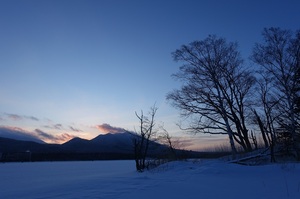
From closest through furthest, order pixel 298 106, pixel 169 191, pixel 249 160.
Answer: pixel 169 191, pixel 249 160, pixel 298 106

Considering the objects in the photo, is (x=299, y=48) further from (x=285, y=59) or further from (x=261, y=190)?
(x=261, y=190)

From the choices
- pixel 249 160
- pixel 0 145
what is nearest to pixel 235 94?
pixel 249 160

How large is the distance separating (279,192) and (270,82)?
16276mm

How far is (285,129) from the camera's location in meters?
21.0

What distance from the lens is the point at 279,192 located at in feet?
19.1

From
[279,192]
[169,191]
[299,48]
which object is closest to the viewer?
[279,192]

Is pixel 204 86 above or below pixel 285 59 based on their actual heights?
below

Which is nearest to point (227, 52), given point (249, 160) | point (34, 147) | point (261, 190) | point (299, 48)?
point (299, 48)

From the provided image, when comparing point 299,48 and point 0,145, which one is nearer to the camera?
point 299,48

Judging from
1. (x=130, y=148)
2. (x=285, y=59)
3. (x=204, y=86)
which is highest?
(x=285, y=59)

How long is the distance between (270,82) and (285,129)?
393cm

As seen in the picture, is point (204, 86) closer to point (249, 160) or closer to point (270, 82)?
point (270, 82)

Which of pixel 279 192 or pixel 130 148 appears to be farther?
pixel 130 148

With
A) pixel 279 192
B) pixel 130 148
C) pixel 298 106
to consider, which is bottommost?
pixel 279 192
